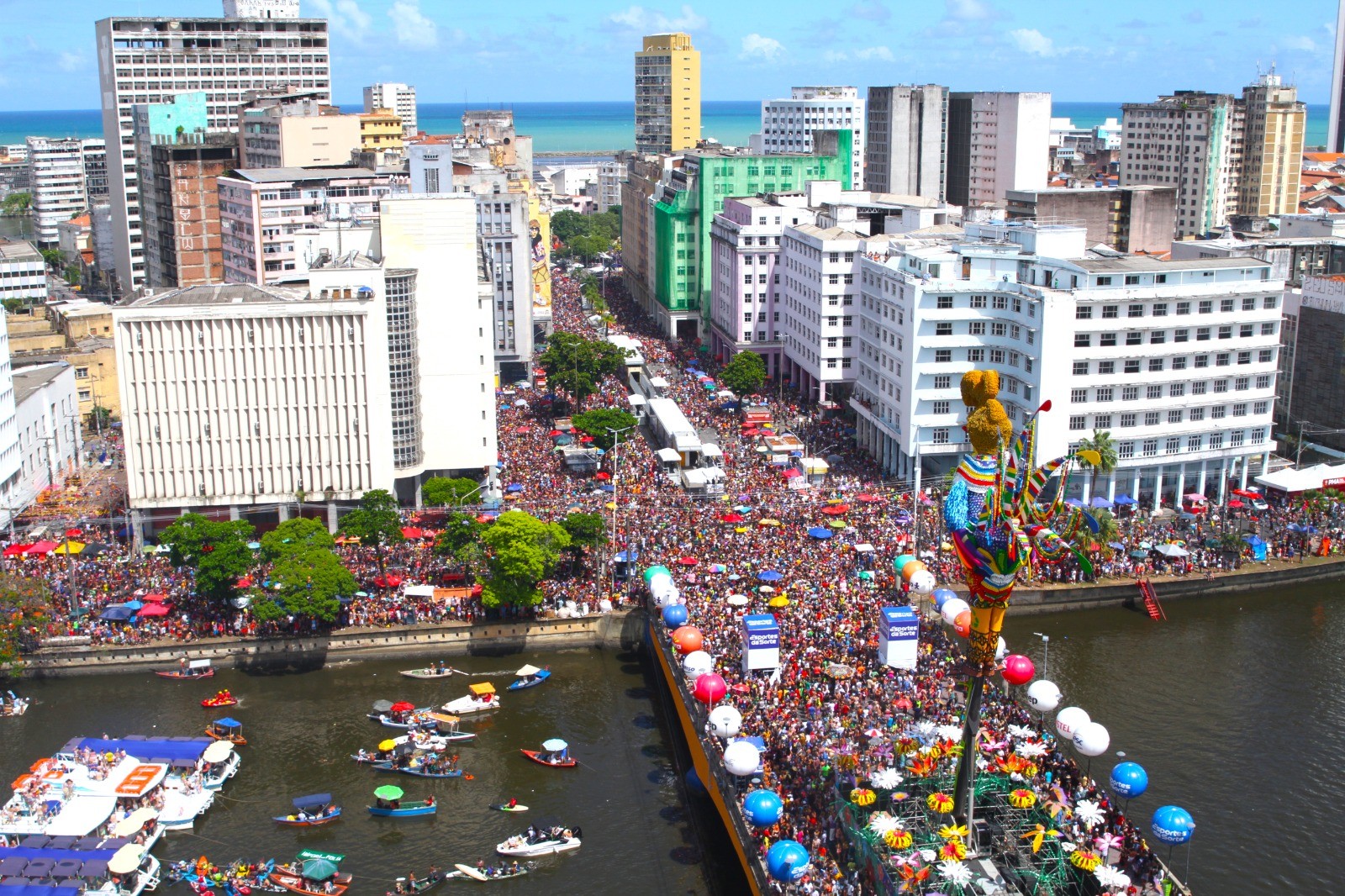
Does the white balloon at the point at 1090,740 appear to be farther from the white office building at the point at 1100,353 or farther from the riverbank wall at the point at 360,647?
the white office building at the point at 1100,353

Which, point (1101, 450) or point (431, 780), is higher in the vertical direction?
point (1101, 450)

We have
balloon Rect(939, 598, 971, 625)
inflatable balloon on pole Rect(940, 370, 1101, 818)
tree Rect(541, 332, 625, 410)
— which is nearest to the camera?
inflatable balloon on pole Rect(940, 370, 1101, 818)

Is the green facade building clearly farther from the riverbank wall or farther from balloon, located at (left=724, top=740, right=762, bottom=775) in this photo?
balloon, located at (left=724, top=740, right=762, bottom=775)

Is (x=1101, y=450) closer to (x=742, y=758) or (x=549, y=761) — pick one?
(x=742, y=758)

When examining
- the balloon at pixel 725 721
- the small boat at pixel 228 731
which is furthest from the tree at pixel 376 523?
the balloon at pixel 725 721

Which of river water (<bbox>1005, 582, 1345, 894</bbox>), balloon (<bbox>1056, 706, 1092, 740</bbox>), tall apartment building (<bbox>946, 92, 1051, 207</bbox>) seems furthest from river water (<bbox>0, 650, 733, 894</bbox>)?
tall apartment building (<bbox>946, 92, 1051, 207</bbox>)

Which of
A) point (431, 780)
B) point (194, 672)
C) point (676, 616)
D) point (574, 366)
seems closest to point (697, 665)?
point (676, 616)

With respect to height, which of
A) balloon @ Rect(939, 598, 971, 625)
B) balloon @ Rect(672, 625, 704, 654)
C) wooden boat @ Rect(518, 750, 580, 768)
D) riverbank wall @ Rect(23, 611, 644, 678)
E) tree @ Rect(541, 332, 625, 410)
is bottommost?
wooden boat @ Rect(518, 750, 580, 768)
